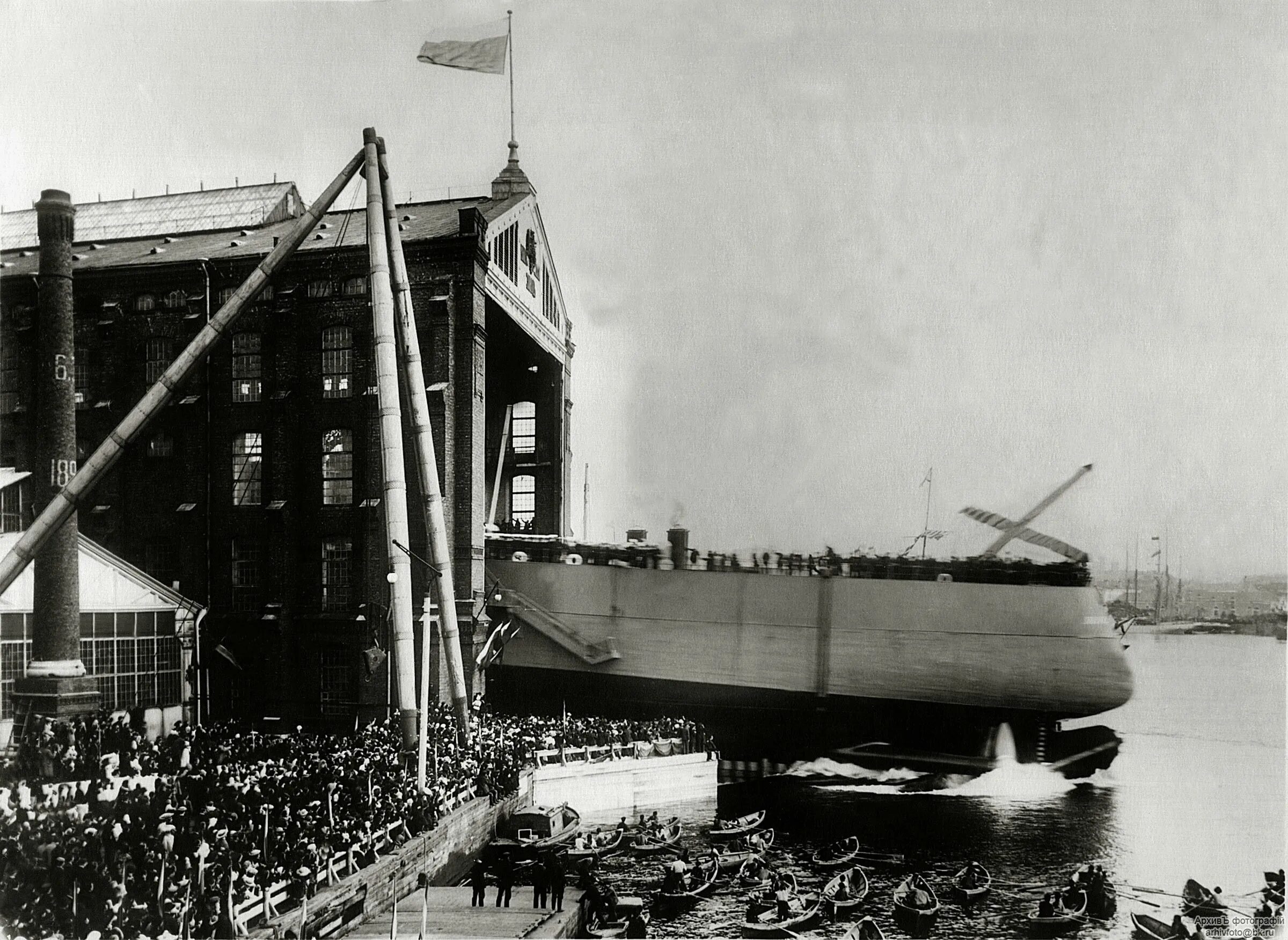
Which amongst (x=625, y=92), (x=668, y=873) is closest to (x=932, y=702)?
(x=668, y=873)

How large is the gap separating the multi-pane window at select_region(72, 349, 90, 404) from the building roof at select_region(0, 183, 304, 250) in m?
1.07

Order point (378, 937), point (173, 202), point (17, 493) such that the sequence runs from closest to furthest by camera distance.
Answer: point (378, 937) < point (17, 493) < point (173, 202)

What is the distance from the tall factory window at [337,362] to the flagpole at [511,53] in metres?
2.43

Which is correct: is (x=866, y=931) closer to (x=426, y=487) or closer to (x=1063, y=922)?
(x=1063, y=922)

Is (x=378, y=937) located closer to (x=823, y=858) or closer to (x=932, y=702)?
(x=823, y=858)

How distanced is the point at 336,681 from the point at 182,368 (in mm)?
3277

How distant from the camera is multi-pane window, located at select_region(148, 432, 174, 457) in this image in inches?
362

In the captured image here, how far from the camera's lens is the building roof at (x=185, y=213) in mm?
9047

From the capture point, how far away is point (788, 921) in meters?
8.48

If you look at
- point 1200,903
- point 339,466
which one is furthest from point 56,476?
point 1200,903

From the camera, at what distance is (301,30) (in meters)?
8.88

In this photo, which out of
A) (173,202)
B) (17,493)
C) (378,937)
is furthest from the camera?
(173,202)

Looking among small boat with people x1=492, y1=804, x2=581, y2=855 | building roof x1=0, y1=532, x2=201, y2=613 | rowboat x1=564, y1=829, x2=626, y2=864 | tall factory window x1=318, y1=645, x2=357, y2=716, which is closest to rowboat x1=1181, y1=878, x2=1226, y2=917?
rowboat x1=564, y1=829, x2=626, y2=864

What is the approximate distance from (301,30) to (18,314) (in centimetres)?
375
